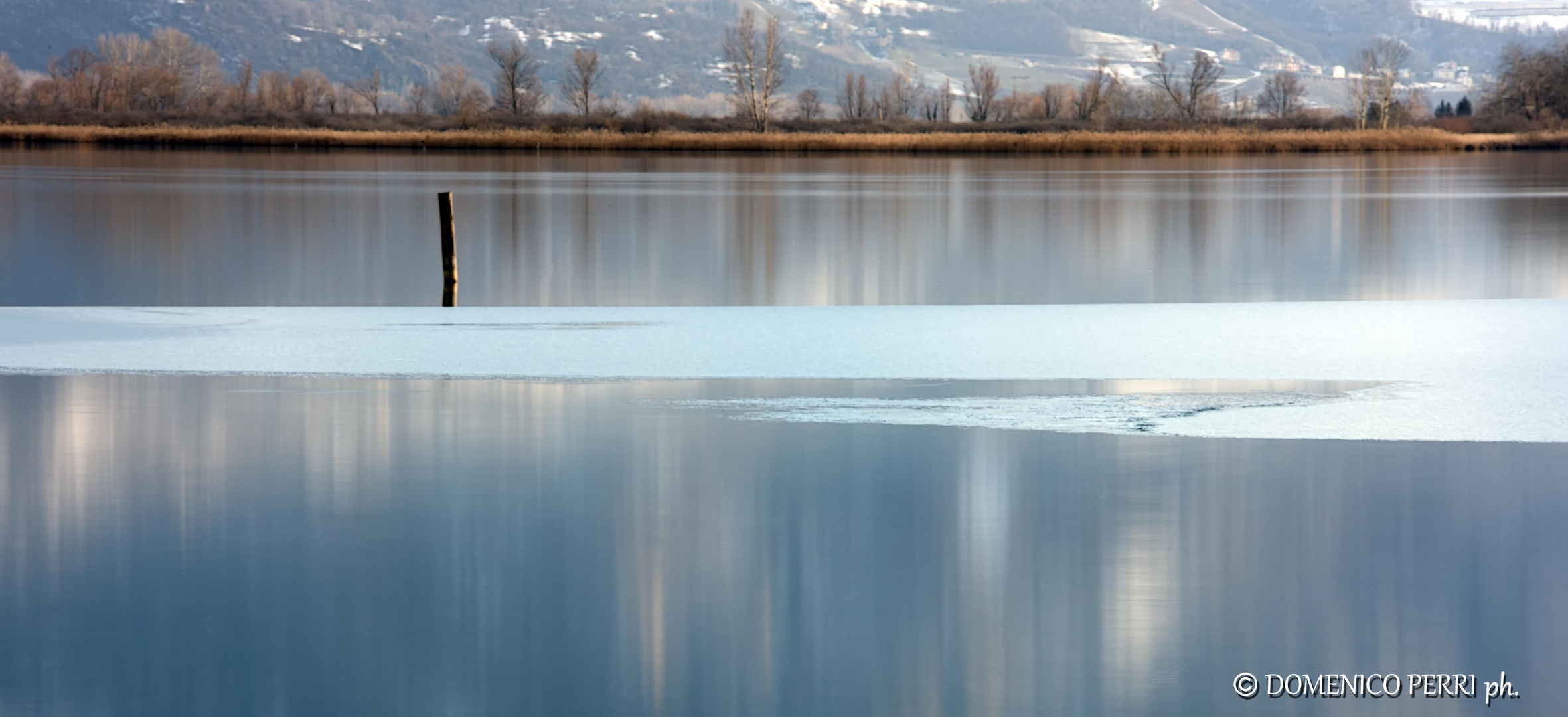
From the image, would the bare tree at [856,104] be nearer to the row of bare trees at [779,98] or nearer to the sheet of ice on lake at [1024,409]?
the row of bare trees at [779,98]

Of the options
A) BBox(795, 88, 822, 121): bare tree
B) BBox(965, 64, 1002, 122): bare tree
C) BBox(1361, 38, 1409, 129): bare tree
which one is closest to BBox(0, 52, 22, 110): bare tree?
BBox(795, 88, 822, 121): bare tree

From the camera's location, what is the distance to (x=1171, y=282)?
1814cm

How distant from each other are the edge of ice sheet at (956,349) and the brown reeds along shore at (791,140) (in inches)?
2277

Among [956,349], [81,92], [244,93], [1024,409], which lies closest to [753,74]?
[244,93]

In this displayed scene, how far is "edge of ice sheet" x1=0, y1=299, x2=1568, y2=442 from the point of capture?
317 inches

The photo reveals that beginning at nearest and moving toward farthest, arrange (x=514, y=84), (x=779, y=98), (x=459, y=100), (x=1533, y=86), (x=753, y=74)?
(x=753, y=74) → (x=514, y=84) → (x=459, y=100) → (x=1533, y=86) → (x=779, y=98)

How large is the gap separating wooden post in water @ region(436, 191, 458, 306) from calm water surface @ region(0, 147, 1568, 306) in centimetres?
102

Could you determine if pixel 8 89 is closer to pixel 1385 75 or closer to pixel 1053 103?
pixel 1053 103

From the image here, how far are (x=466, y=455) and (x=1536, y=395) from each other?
5.52 metres

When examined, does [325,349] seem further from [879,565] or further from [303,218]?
[303,218]

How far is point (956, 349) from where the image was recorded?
405 inches

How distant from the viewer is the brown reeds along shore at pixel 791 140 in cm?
6981

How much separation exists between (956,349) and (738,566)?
5099 millimetres

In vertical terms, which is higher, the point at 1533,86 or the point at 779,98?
the point at 1533,86
